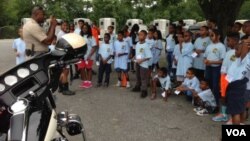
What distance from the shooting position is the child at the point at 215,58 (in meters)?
Answer: 7.19

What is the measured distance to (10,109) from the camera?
204 centimetres

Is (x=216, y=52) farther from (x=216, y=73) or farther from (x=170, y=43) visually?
(x=170, y=43)

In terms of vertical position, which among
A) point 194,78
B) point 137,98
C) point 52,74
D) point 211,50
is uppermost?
point 52,74

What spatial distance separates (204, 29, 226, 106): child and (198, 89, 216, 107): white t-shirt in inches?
6.1

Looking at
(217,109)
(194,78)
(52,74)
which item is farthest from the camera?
(194,78)

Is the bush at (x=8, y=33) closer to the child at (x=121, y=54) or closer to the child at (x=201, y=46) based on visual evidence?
the child at (x=121, y=54)

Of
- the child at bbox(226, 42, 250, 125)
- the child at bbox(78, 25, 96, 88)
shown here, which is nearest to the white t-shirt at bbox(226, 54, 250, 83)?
the child at bbox(226, 42, 250, 125)

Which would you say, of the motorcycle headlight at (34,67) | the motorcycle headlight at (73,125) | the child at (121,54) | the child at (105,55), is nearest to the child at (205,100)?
the child at (121,54)

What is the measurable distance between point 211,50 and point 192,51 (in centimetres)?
119

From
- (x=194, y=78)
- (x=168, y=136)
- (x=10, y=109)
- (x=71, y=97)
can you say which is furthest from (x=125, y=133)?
(x=10, y=109)

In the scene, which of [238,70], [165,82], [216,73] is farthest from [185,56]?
[238,70]

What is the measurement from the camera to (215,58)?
7.24 m

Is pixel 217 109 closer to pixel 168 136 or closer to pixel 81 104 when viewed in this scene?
pixel 168 136

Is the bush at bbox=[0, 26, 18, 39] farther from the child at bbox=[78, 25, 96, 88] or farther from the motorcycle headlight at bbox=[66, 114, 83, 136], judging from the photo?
the motorcycle headlight at bbox=[66, 114, 83, 136]
